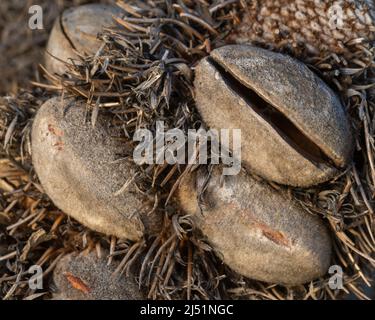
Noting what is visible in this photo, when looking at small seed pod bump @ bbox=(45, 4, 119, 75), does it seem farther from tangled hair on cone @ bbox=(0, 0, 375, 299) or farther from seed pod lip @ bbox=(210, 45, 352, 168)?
seed pod lip @ bbox=(210, 45, 352, 168)

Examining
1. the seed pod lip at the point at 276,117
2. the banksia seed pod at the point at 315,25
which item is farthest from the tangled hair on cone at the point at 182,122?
the seed pod lip at the point at 276,117

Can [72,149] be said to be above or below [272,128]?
below

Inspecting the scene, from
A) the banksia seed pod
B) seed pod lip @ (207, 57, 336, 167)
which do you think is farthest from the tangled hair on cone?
seed pod lip @ (207, 57, 336, 167)

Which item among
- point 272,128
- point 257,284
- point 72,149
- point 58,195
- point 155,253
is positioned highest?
point 272,128

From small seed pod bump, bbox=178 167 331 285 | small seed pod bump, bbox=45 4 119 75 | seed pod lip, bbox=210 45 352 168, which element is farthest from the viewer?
small seed pod bump, bbox=45 4 119 75

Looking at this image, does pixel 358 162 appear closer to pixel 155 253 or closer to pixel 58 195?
pixel 155 253

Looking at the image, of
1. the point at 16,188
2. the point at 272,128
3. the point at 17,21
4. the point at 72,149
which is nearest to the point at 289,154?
the point at 272,128

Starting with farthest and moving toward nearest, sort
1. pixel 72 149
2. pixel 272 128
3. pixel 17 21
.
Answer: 1. pixel 17 21
2. pixel 72 149
3. pixel 272 128
